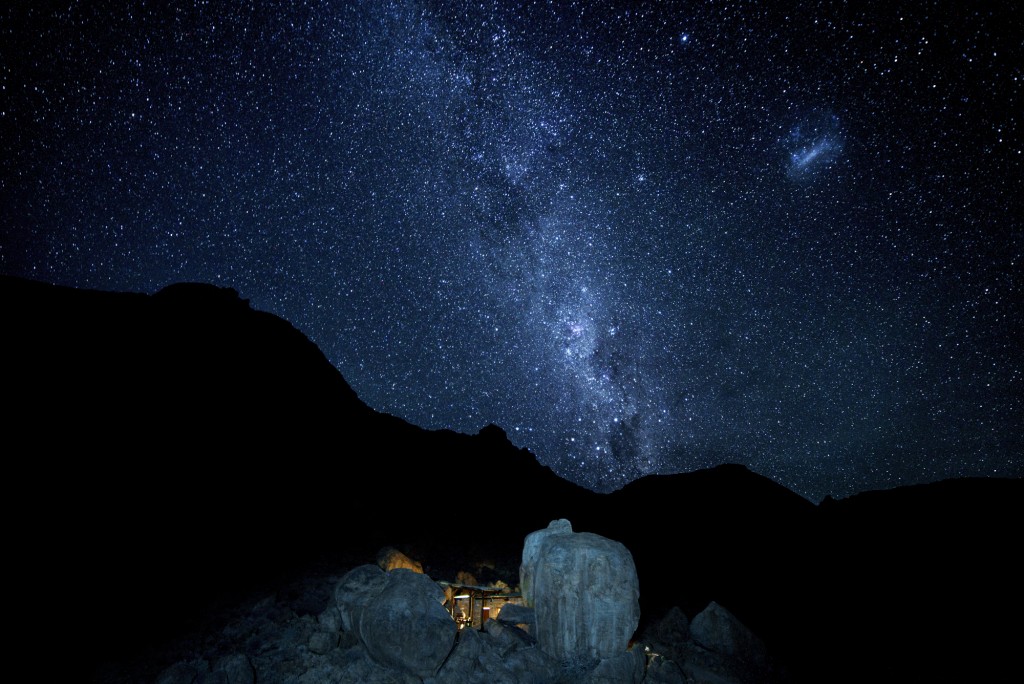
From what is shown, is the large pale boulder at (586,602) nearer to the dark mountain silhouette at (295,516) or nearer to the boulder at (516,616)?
the boulder at (516,616)

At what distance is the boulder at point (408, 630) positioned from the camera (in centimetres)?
1675

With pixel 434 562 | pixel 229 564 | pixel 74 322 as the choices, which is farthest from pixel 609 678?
pixel 74 322

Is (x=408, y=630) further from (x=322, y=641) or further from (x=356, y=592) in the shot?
(x=322, y=641)

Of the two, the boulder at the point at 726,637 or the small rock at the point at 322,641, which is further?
the boulder at the point at 726,637

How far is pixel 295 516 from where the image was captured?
32.3 meters

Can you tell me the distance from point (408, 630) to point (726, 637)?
14.4 metres

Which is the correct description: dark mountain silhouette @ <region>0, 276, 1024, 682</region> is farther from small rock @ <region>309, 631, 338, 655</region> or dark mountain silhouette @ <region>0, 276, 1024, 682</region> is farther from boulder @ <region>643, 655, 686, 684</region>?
boulder @ <region>643, 655, 686, 684</region>

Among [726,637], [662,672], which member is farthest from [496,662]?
[726,637]

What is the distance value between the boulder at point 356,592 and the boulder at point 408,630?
0.54 m

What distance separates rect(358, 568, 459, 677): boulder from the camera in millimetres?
16750

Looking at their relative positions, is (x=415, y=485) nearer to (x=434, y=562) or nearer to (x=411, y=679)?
(x=434, y=562)

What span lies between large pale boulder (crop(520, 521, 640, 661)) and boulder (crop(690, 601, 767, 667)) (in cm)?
567

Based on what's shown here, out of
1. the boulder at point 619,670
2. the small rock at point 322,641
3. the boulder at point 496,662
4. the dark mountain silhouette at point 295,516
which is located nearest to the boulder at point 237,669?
the small rock at point 322,641

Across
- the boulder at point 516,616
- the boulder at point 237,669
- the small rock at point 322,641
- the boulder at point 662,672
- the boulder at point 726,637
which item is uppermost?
the boulder at point 726,637
